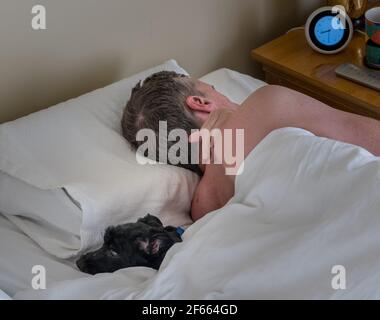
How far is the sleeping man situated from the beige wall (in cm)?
22

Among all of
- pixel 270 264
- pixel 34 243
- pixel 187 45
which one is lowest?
pixel 34 243

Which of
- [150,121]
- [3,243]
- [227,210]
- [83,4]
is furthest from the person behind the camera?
[83,4]

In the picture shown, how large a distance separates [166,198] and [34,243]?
0.29 metres

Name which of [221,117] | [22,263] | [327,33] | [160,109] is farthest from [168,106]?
[327,33]

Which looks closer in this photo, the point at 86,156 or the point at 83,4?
the point at 86,156

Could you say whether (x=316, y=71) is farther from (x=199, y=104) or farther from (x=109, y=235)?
(x=109, y=235)

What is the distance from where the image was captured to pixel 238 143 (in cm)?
115

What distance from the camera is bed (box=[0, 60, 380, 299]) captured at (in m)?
0.88

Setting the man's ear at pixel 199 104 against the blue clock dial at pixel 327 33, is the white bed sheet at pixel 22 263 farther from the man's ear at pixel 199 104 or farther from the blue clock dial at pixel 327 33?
the blue clock dial at pixel 327 33

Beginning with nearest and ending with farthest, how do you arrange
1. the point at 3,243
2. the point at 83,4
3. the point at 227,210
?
the point at 227,210, the point at 3,243, the point at 83,4

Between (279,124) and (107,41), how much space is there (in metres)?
0.58

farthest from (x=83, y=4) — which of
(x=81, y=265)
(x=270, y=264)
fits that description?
(x=270, y=264)

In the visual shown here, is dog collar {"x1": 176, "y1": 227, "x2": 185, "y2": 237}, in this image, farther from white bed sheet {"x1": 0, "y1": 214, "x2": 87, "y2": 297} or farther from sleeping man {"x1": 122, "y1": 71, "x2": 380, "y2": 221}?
white bed sheet {"x1": 0, "y1": 214, "x2": 87, "y2": 297}

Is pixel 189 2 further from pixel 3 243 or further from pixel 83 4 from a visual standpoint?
pixel 3 243
